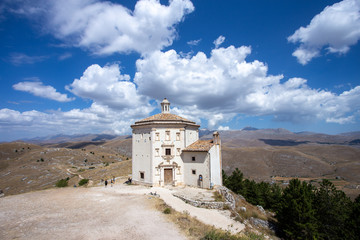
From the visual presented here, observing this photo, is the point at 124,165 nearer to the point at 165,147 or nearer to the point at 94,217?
the point at 165,147

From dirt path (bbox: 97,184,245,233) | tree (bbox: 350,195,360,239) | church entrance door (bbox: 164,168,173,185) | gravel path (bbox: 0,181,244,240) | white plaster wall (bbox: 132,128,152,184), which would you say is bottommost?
tree (bbox: 350,195,360,239)

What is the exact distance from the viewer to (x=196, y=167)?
29594mm

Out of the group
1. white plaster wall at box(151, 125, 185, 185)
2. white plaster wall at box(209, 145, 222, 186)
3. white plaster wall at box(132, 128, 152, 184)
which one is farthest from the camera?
white plaster wall at box(132, 128, 152, 184)

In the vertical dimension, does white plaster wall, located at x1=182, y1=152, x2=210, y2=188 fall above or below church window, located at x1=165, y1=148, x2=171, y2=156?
below

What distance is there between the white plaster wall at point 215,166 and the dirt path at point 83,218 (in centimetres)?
1022

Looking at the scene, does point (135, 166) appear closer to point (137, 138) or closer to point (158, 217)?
point (137, 138)

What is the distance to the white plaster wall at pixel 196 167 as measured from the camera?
2858 cm

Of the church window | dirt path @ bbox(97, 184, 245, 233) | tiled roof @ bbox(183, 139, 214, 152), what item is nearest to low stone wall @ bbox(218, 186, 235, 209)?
dirt path @ bbox(97, 184, 245, 233)

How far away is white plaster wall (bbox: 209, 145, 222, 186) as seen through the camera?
1116 inches

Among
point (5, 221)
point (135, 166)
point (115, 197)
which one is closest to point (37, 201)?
point (5, 221)

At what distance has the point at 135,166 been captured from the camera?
105ft

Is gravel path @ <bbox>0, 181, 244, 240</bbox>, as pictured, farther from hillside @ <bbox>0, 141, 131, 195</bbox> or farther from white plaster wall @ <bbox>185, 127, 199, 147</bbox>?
hillside @ <bbox>0, 141, 131, 195</bbox>

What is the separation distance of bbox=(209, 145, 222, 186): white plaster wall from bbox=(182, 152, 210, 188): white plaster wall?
1.92ft

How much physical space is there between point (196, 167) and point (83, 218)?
1667cm
